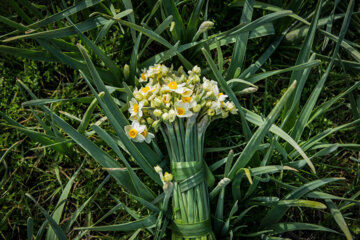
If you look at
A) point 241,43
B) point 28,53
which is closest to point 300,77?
point 241,43

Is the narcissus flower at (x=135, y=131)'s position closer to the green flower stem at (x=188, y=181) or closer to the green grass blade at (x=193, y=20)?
→ the green flower stem at (x=188, y=181)

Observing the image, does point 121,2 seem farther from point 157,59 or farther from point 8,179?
point 8,179

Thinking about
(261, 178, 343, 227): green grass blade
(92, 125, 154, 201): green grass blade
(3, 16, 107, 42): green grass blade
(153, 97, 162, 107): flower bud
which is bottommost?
(261, 178, 343, 227): green grass blade

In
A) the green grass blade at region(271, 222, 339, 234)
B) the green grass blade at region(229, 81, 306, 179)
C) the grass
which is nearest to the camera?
the green grass blade at region(229, 81, 306, 179)

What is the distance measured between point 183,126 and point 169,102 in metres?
0.09

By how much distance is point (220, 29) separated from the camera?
1225mm

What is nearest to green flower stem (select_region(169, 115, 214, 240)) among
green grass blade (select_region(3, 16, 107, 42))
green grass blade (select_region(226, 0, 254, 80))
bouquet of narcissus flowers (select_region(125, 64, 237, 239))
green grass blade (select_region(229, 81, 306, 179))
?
bouquet of narcissus flowers (select_region(125, 64, 237, 239))

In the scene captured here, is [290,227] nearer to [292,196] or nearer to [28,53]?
[292,196]

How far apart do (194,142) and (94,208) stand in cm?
48

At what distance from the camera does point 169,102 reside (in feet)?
2.90

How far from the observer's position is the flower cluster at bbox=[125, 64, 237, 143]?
2.87 ft

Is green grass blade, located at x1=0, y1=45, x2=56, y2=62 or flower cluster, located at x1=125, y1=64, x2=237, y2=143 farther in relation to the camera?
green grass blade, located at x1=0, y1=45, x2=56, y2=62

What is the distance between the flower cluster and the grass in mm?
220

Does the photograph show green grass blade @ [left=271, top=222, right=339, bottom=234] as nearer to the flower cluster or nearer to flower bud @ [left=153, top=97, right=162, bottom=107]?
the flower cluster
